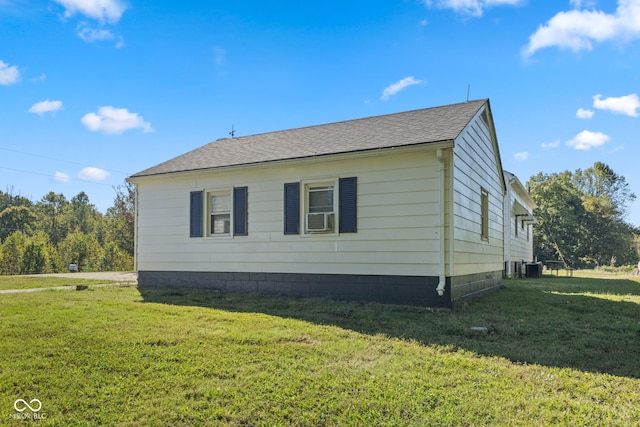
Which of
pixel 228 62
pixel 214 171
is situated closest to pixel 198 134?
pixel 228 62

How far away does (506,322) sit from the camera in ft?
20.6

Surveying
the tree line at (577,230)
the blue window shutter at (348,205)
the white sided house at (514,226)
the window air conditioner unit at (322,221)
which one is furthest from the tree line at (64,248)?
the tree line at (577,230)

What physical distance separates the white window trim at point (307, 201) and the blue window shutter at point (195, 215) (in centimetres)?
287

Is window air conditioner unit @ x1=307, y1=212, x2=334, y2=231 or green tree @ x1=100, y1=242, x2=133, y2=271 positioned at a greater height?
window air conditioner unit @ x1=307, y1=212, x2=334, y2=231

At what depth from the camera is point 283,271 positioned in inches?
353

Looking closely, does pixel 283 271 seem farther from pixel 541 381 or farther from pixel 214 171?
pixel 541 381

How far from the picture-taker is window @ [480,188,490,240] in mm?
10197

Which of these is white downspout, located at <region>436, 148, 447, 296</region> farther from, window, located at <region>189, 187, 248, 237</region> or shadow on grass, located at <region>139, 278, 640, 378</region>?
window, located at <region>189, 187, 248, 237</region>

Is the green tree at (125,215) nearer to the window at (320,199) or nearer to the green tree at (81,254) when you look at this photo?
the green tree at (81,254)

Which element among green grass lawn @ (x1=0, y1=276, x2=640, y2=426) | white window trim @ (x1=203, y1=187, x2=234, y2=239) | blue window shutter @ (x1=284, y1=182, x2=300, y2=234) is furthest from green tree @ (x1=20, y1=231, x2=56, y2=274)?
blue window shutter @ (x1=284, y1=182, x2=300, y2=234)

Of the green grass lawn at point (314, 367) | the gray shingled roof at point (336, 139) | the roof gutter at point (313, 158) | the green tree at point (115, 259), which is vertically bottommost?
the green tree at point (115, 259)

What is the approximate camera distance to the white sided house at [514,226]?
54.7ft

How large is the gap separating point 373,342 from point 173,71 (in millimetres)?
12360

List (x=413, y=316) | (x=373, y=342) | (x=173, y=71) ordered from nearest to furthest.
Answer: (x=373, y=342)
(x=413, y=316)
(x=173, y=71)
